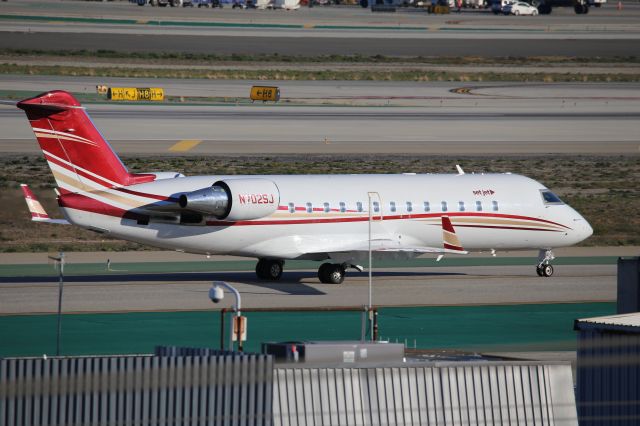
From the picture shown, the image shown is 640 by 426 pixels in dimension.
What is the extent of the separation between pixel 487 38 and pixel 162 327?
119971 mm

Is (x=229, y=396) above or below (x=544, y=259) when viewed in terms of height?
above

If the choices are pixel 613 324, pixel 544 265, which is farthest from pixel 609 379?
pixel 544 265

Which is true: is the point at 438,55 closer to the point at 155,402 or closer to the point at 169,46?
the point at 169,46

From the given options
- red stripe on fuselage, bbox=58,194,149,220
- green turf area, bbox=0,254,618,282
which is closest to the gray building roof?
red stripe on fuselage, bbox=58,194,149,220

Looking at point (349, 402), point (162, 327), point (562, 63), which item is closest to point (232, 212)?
point (162, 327)

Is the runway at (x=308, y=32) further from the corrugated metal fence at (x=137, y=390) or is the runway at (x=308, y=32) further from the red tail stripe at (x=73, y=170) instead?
the corrugated metal fence at (x=137, y=390)

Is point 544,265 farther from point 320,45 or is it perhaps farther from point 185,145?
point 320,45

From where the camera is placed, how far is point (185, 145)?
2884 inches

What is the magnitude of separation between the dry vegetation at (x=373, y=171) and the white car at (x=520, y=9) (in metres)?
117

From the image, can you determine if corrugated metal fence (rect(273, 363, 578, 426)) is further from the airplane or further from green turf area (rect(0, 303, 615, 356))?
the airplane

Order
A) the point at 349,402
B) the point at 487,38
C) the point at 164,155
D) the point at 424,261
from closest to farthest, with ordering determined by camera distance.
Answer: the point at 349,402
the point at 424,261
the point at 164,155
the point at 487,38

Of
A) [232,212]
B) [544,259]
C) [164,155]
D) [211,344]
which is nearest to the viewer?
[211,344]

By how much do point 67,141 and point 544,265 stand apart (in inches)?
664

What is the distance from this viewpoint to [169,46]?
13138 cm
